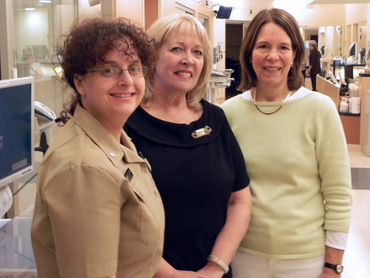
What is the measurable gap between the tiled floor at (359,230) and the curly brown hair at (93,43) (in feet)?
10.3

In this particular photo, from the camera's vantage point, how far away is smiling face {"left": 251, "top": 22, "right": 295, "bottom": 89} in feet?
6.26

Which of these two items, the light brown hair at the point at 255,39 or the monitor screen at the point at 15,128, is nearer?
the light brown hair at the point at 255,39

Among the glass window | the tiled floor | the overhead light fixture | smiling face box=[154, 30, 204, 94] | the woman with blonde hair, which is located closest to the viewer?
the woman with blonde hair

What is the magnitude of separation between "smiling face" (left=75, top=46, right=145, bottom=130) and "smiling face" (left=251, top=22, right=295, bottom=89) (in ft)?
2.39

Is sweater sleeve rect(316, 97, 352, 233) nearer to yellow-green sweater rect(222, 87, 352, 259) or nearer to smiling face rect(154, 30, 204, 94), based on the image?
yellow-green sweater rect(222, 87, 352, 259)

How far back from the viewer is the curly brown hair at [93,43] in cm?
126

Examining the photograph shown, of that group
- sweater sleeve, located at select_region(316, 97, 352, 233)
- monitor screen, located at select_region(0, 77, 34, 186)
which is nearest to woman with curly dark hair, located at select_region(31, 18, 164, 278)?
sweater sleeve, located at select_region(316, 97, 352, 233)

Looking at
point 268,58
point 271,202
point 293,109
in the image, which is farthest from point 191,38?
point 271,202

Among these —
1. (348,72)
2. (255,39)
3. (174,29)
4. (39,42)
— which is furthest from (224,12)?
(174,29)

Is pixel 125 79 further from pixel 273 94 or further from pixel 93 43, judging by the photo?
pixel 273 94

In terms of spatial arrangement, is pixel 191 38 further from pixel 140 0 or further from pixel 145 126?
pixel 140 0

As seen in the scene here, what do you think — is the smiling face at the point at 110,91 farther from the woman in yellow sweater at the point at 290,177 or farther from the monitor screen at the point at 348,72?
the monitor screen at the point at 348,72

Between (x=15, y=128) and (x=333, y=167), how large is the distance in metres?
1.40

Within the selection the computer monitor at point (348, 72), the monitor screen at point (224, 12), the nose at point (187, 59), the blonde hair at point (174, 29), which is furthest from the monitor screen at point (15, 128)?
the monitor screen at point (224, 12)
